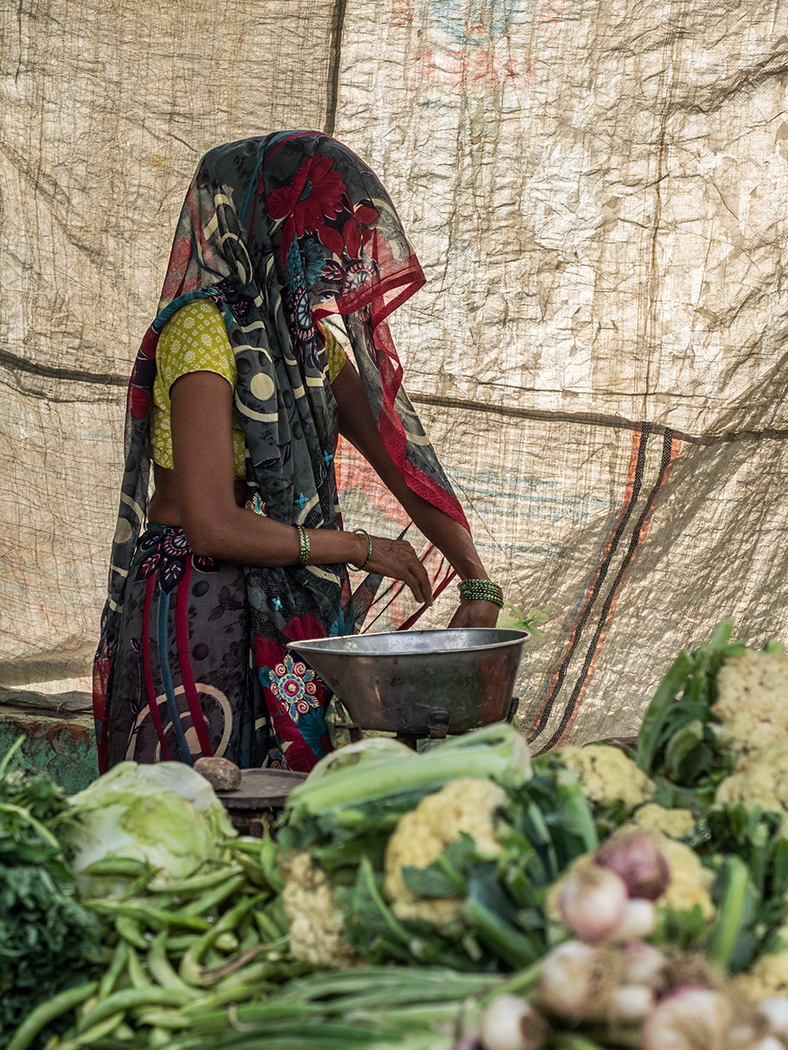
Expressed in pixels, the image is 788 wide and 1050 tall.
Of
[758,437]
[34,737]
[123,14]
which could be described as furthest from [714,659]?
[123,14]

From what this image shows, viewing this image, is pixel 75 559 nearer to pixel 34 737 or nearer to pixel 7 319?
pixel 34 737

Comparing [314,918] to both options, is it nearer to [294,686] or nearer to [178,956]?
[178,956]

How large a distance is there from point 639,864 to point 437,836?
19cm

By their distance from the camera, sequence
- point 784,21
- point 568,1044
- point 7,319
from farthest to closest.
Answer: point 7,319, point 784,21, point 568,1044

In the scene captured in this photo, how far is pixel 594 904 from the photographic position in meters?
0.66

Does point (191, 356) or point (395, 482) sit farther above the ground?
point (191, 356)

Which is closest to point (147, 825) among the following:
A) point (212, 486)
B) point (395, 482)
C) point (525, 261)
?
point (212, 486)

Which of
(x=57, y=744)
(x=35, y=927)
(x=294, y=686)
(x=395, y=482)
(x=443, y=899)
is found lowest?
(x=57, y=744)

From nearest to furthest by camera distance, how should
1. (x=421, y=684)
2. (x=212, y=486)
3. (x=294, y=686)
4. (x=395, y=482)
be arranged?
(x=421, y=684), (x=212, y=486), (x=294, y=686), (x=395, y=482)

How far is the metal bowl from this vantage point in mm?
1506

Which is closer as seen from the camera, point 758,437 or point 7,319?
point 758,437

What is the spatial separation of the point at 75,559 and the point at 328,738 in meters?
1.69

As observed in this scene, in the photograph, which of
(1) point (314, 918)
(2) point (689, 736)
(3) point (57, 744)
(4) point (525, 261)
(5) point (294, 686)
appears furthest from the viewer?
(3) point (57, 744)

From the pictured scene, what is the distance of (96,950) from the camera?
924 millimetres
